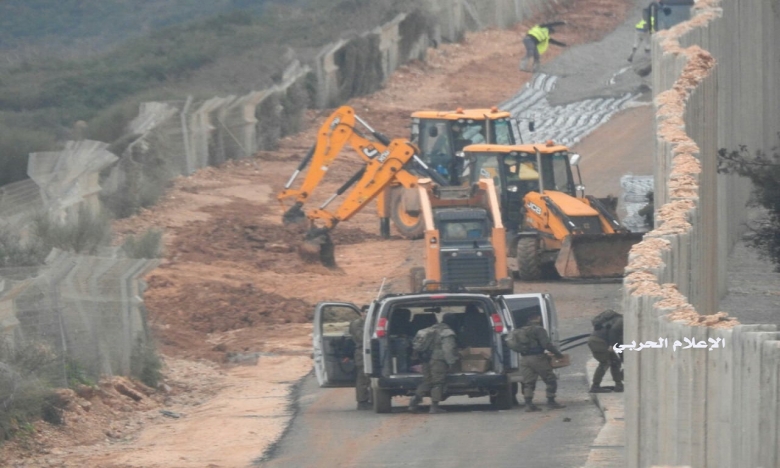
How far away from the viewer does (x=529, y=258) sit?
25516 mm

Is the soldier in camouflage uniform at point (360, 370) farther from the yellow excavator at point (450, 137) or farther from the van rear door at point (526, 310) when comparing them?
the yellow excavator at point (450, 137)

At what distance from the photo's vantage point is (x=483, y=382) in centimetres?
1656

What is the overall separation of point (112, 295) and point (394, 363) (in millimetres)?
3790

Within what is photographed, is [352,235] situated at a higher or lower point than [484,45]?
lower

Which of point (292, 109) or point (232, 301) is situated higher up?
point (292, 109)

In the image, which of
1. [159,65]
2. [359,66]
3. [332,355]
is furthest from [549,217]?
[159,65]

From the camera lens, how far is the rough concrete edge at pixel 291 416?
582 inches

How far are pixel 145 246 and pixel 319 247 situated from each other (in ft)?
16.0

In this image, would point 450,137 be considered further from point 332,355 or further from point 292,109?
point 332,355

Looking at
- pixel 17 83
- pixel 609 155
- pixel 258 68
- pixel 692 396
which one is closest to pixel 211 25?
pixel 17 83

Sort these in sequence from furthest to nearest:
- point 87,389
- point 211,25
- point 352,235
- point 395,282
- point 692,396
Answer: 1. point 211,25
2. point 352,235
3. point 395,282
4. point 87,389
5. point 692,396

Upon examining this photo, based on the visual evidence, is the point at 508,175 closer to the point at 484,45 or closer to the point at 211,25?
the point at 484,45

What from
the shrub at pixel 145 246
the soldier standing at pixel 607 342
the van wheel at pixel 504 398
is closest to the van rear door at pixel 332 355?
the van wheel at pixel 504 398

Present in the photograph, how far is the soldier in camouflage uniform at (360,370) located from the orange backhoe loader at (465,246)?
206 inches
